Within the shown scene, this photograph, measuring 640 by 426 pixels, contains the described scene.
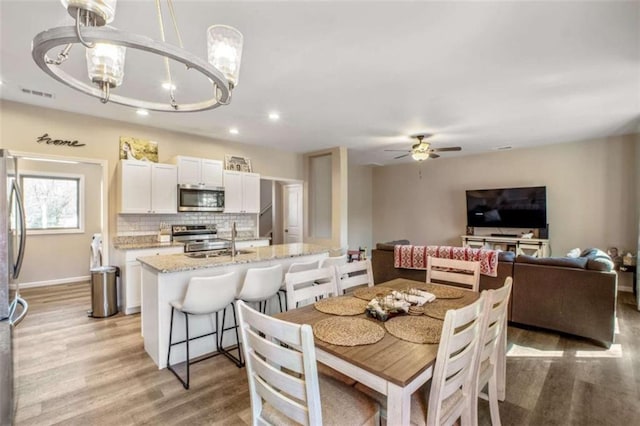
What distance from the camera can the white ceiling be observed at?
2043 mm

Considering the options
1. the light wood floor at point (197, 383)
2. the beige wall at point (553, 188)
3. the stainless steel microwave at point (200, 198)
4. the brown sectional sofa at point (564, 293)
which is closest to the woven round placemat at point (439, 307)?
the light wood floor at point (197, 383)

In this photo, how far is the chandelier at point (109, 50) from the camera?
103cm

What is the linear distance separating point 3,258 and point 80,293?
12.7 ft

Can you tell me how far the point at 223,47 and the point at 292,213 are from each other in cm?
576

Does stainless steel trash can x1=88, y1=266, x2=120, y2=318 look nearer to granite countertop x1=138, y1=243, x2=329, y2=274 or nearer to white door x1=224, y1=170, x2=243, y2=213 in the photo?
granite countertop x1=138, y1=243, x2=329, y2=274

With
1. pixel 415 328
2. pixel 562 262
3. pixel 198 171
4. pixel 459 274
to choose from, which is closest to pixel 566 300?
pixel 562 262

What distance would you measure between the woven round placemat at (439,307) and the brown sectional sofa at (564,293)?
2.02 metres

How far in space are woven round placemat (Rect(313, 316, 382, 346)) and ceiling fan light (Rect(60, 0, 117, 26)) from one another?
157 cm

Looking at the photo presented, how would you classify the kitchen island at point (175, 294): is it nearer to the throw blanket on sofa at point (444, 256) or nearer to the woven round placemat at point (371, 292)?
the woven round placemat at point (371, 292)

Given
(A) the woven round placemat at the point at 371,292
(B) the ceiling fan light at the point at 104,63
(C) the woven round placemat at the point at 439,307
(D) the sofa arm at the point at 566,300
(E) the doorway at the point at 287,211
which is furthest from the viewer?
(E) the doorway at the point at 287,211

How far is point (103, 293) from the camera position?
3939 mm

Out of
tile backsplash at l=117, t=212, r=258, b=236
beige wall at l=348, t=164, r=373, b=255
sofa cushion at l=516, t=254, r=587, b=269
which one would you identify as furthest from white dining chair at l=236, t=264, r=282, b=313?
beige wall at l=348, t=164, r=373, b=255

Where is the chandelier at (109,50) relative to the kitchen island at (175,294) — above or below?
above

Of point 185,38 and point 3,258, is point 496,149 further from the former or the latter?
point 3,258
